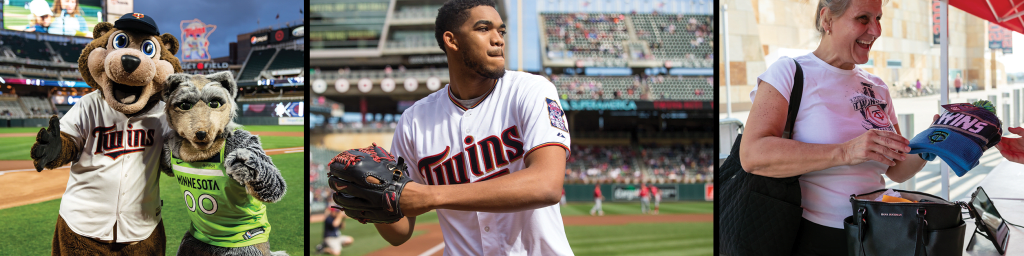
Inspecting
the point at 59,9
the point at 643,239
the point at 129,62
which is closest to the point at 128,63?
the point at 129,62

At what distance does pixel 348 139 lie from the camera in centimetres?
2158

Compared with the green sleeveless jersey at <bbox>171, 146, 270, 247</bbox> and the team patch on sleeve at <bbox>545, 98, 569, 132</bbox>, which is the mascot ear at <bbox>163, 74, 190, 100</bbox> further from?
the team patch on sleeve at <bbox>545, 98, 569, 132</bbox>

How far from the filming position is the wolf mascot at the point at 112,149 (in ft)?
7.38

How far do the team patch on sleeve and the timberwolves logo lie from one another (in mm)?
1043

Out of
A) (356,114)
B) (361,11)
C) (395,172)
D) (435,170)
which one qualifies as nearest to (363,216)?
(395,172)

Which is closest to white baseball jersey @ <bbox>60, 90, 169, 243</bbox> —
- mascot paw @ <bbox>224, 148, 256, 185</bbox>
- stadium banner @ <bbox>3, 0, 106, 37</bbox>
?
mascot paw @ <bbox>224, 148, 256, 185</bbox>

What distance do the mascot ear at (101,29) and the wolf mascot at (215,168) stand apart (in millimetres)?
464

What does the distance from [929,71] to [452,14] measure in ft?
18.8

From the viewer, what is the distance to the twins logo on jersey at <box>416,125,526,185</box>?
4.09 ft

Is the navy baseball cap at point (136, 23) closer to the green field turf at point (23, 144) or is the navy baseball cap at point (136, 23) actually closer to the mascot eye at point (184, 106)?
the mascot eye at point (184, 106)

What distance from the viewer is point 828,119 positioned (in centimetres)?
145

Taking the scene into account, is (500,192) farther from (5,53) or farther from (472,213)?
(5,53)

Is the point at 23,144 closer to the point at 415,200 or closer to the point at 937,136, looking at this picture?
the point at 415,200

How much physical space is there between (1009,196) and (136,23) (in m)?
5.39
